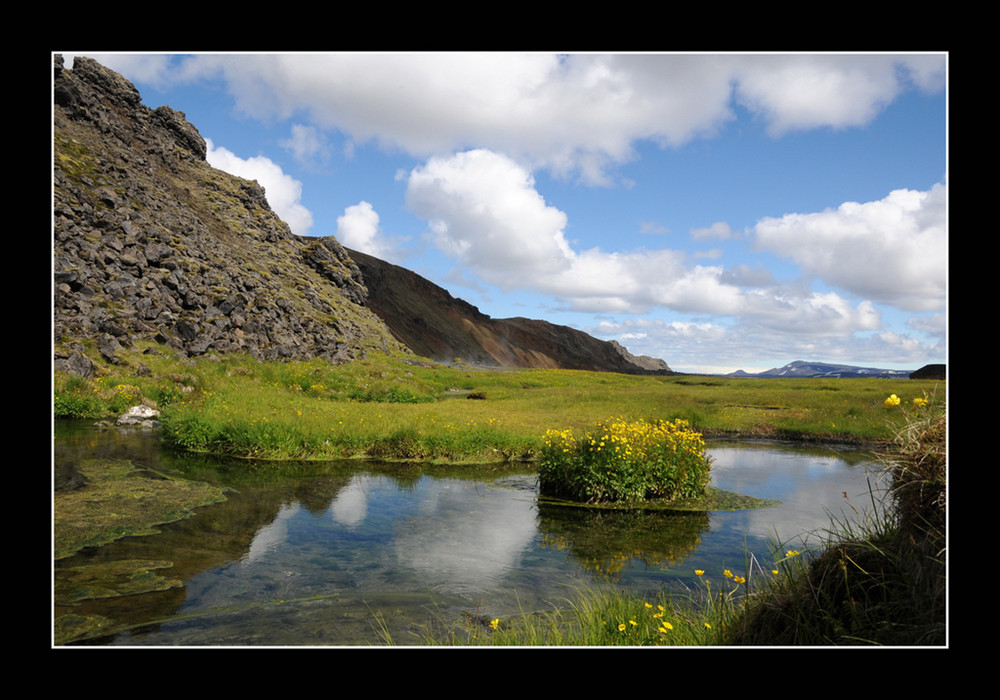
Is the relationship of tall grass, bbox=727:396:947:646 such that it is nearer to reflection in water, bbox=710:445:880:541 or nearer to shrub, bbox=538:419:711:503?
reflection in water, bbox=710:445:880:541

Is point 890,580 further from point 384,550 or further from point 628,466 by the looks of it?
point 628,466

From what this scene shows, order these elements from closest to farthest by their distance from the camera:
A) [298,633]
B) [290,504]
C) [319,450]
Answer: [298,633] < [290,504] < [319,450]

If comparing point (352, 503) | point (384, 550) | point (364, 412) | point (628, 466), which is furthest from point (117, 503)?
point (364, 412)

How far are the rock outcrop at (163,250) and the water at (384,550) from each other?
16.3 metres

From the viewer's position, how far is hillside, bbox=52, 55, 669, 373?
3962cm

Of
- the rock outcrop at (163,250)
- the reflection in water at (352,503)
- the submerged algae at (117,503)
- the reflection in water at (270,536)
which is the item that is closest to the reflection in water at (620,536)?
the reflection in water at (352,503)

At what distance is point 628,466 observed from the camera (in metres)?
15.1

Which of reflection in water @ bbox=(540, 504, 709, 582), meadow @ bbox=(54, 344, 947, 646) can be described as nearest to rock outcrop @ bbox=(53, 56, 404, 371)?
meadow @ bbox=(54, 344, 947, 646)

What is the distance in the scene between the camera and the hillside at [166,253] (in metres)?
39.6
